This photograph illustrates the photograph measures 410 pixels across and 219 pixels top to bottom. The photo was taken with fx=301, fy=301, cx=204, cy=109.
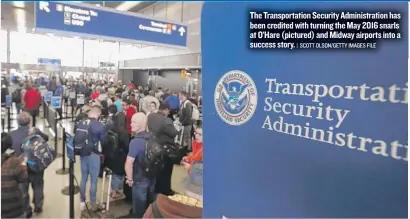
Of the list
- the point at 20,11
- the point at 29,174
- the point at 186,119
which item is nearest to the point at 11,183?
the point at 29,174

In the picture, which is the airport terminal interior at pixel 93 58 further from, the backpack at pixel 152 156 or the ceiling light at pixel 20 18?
the backpack at pixel 152 156

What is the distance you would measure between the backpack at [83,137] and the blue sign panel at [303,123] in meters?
2.72

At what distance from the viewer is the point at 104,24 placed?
143 inches

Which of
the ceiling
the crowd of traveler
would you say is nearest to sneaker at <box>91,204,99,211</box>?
the crowd of traveler

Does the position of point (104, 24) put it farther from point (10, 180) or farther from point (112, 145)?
point (10, 180)

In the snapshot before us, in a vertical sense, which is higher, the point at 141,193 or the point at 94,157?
the point at 94,157

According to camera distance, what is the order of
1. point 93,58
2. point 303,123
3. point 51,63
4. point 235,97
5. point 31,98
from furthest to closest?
point 51,63, point 31,98, point 93,58, point 235,97, point 303,123

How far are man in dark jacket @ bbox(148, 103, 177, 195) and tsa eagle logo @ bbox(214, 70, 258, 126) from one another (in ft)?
8.05

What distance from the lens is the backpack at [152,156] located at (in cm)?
316

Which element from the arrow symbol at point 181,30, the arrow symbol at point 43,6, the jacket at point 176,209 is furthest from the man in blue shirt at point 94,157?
the jacket at point 176,209

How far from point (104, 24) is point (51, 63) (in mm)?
6677

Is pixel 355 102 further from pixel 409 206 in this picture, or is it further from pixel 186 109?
pixel 186 109

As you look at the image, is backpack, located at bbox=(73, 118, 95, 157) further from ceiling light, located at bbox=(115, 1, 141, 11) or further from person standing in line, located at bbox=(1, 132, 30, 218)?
ceiling light, located at bbox=(115, 1, 141, 11)

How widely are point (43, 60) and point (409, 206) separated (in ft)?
36.1
